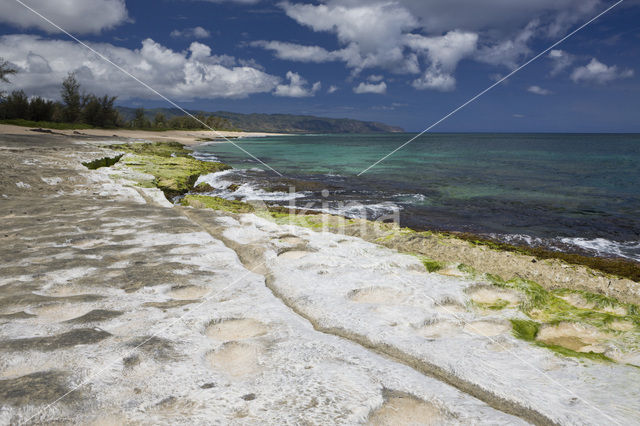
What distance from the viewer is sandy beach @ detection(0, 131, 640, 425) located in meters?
2.41

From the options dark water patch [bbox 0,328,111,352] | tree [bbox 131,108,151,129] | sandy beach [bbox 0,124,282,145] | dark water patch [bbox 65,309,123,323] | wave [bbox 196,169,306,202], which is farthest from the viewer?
tree [bbox 131,108,151,129]

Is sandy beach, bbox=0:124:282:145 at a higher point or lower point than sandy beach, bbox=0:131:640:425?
higher

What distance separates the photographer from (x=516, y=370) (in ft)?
9.46

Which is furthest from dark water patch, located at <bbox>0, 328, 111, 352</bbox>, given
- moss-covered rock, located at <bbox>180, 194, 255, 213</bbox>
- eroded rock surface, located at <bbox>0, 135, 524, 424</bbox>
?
moss-covered rock, located at <bbox>180, 194, 255, 213</bbox>

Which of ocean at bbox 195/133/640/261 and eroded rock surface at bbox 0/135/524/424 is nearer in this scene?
eroded rock surface at bbox 0/135/524/424

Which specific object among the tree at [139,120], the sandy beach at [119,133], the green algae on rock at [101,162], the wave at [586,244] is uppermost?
the tree at [139,120]

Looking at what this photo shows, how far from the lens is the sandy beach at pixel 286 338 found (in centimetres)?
241

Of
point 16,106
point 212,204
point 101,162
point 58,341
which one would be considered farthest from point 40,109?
point 58,341

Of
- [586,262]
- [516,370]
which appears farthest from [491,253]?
[516,370]

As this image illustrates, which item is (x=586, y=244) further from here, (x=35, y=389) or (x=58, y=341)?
(x=35, y=389)

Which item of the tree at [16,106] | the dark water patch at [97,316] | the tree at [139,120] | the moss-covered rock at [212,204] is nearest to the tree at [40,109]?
the tree at [16,106]

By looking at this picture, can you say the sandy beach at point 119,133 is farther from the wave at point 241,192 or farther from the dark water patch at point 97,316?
the dark water patch at point 97,316

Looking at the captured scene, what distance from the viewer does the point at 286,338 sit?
128 inches
